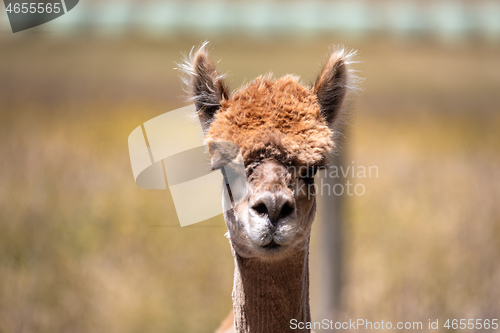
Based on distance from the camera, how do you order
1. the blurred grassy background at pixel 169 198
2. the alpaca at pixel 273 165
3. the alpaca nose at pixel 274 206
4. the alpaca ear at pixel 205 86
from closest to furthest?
the alpaca nose at pixel 274 206
the alpaca at pixel 273 165
the alpaca ear at pixel 205 86
the blurred grassy background at pixel 169 198

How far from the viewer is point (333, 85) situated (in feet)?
12.5

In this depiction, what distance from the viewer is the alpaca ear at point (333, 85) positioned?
3.79 m

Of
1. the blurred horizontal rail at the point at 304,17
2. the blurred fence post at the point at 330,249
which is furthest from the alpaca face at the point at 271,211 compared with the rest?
the blurred horizontal rail at the point at 304,17

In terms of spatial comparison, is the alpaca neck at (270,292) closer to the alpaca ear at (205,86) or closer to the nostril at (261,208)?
the nostril at (261,208)

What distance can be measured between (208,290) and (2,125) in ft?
22.3

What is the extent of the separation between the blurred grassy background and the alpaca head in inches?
16.4

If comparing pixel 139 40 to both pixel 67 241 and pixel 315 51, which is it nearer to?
pixel 315 51

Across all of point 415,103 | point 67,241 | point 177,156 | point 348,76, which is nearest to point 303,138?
point 348,76

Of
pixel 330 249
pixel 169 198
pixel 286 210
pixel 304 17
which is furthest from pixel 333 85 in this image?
pixel 304 17

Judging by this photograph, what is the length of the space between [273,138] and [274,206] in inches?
18.3

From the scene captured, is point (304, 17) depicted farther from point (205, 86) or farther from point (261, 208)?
point (261, 208)

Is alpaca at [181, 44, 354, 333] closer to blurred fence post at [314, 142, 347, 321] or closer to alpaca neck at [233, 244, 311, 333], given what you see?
alpaca neck at [233, 244, 311, 333]

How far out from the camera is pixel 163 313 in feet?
22.7

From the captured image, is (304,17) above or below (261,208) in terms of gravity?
above
